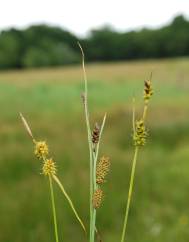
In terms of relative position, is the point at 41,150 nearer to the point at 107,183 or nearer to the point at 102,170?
the point at 102,170

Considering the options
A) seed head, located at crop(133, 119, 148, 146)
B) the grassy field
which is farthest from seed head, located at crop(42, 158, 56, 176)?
the grassy field

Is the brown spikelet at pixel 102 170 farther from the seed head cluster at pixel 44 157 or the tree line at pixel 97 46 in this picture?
the tree line at pixel 97 46

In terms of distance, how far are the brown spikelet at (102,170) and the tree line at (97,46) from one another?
5544cm

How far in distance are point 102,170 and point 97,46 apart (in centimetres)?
6569

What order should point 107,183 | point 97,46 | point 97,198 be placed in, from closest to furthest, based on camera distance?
point 97,198, point 107,183, point 97,46

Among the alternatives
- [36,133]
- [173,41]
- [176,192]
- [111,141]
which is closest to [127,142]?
[111,141]

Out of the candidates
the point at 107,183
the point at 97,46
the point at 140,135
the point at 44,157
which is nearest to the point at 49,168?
the point at 44,157

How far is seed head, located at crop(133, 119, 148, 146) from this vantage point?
75cm

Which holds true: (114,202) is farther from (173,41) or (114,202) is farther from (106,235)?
(173,41)

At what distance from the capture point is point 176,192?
8.57 m

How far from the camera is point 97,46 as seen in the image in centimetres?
6600

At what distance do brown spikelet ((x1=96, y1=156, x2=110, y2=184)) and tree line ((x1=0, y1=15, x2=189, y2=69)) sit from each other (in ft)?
182

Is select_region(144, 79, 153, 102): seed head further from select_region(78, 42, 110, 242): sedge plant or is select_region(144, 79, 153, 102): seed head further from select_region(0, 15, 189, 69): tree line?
select_region(0, 15, 189, 69): tree line

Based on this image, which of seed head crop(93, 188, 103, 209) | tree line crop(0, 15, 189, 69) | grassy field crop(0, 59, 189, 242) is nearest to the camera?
seed head crop(93, 188, 103, 209)
